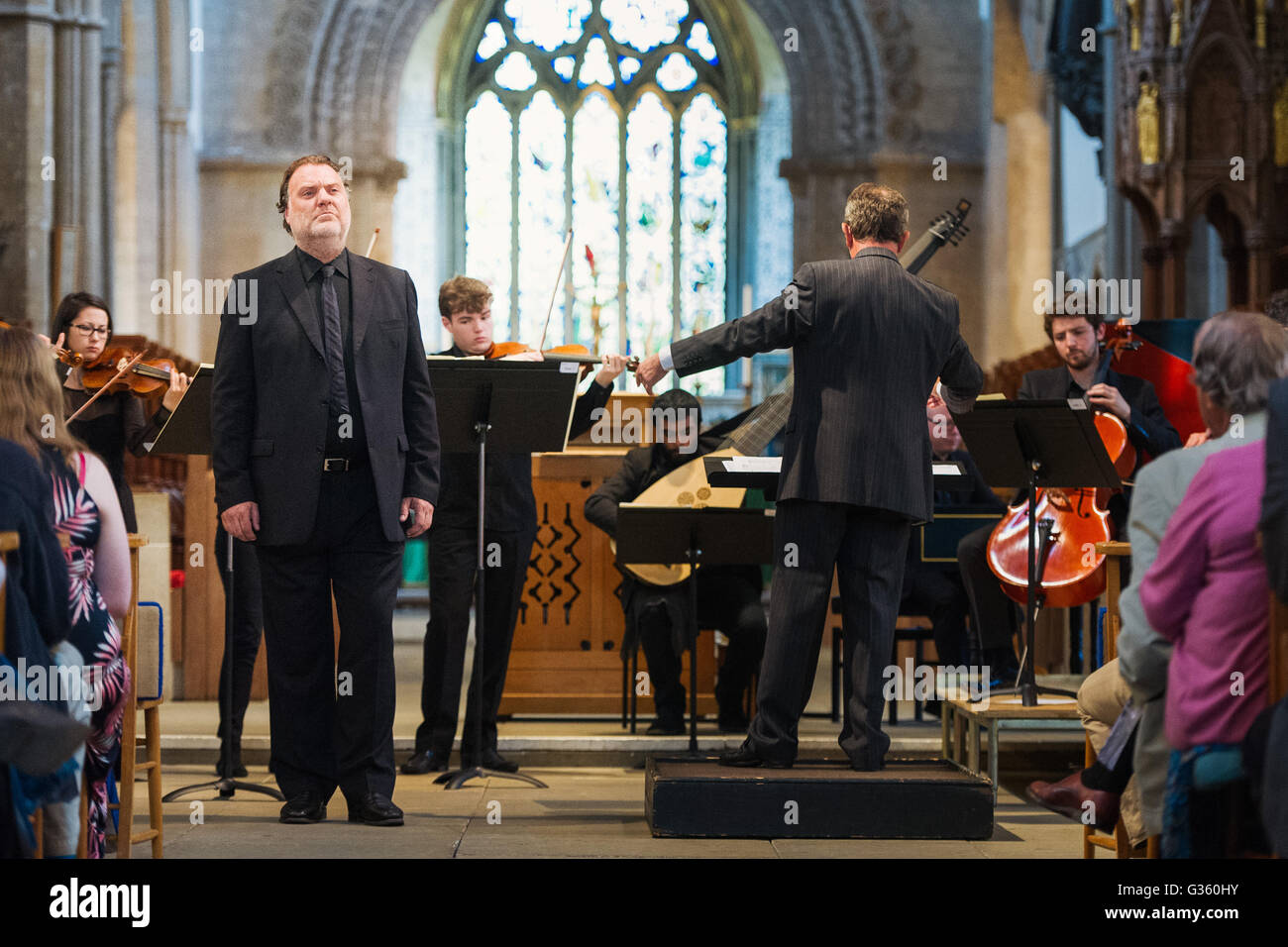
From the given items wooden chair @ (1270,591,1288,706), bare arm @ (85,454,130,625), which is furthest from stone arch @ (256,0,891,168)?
wooden chair @ (1270,591,1288,706)

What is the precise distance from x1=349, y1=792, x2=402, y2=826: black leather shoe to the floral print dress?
3.20 feet

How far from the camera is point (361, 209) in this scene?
15922 millimetres

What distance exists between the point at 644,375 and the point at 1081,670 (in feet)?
9.74

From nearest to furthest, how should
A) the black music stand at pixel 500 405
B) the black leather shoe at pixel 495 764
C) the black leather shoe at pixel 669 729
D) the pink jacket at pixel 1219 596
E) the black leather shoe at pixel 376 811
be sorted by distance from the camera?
the pink jacket at pixel 1219 596 → the black leather shoe at pixel 376 811 → the black music stand at pixel 500 405 → the black leather shoe at pixel 495 764 → the black leather shoe at pixel 669 729

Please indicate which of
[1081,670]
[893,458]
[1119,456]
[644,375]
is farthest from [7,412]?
[1081,670]

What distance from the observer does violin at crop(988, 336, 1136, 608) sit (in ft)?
16.5

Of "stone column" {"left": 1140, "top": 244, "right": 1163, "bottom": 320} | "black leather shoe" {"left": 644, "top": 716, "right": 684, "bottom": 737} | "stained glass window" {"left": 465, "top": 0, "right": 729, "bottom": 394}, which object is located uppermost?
"stained glass window" {"left": 465, "top": 0, "right": 729, "bottom": 394}

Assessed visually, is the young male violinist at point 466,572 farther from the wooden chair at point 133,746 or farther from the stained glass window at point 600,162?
the stained glass window at point 600,162

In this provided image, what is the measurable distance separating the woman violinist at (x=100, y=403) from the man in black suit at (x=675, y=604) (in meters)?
1.69

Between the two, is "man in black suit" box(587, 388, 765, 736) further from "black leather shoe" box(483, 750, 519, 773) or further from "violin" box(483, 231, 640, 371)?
"black leather shoe" box(483, 750, 519, 773)

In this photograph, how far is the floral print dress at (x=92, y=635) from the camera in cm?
316

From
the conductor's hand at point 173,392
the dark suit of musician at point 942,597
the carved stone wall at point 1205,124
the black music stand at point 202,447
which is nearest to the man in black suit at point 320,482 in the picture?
the black music stand at point 202,447

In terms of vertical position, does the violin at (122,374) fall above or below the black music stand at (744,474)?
above

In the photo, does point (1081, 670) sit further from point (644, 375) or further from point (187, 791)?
point (187, 791)
